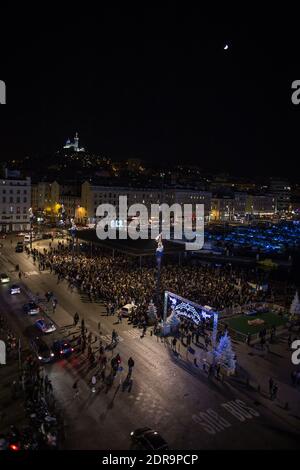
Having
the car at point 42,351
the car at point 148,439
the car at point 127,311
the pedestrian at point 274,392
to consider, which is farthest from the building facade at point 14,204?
the pedestrian at point 274,392

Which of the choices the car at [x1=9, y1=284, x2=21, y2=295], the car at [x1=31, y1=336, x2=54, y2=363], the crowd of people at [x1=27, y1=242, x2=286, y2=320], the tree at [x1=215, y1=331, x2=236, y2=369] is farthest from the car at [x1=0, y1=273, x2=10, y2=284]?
the tree at [x1=215, y1=331, x2=236, y2=369]

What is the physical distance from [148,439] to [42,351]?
349 inches

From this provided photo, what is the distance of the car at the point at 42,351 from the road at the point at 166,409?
1.93 feet

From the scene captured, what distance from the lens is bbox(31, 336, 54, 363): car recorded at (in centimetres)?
1947

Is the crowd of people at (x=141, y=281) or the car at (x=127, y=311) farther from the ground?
the crowd of people at (x=141, y=281)

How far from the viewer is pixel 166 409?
15.6 m

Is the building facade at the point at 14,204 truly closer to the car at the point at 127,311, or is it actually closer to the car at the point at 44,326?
the car at the point at 44,326

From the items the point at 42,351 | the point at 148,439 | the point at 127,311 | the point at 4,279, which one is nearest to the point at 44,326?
the point at 42,351

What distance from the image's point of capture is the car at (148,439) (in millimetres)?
12869

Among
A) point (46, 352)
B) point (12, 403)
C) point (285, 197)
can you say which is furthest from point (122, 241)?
point (285, 197)

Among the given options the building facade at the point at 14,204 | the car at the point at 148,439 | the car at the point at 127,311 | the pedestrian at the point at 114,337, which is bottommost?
the car at the point at 148,439

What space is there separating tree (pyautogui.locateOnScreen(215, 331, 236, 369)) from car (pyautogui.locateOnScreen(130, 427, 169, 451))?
694 centimetres

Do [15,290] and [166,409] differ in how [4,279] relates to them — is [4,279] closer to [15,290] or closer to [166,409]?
[15,290]

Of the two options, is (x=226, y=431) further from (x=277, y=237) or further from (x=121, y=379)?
(x=277, y=237)
